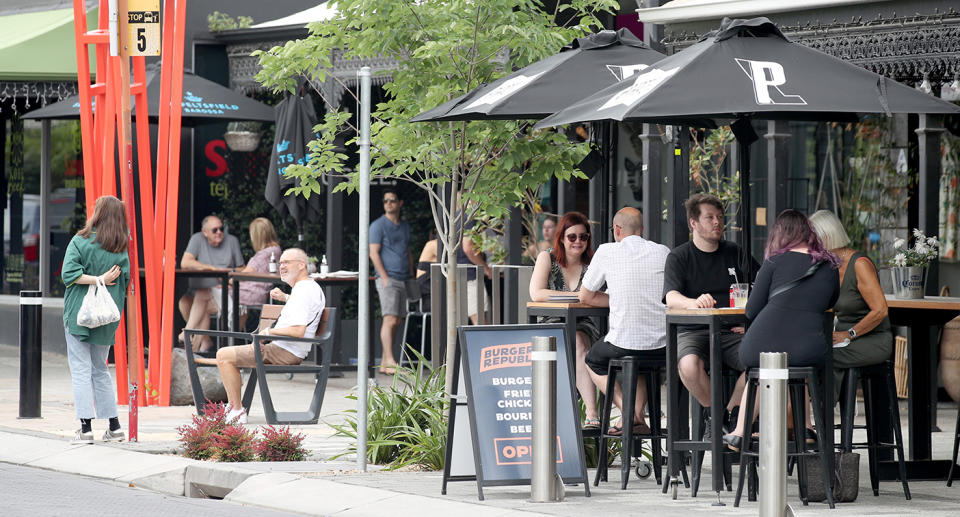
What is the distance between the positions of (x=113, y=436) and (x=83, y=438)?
21cm

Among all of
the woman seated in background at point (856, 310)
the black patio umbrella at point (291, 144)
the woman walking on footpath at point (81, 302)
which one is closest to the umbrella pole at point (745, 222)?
the woman seated in background at point (856, 310)

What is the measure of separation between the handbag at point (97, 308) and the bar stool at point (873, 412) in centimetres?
498

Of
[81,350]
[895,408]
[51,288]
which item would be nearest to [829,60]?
[895,408]

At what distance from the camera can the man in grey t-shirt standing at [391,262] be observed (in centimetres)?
1569

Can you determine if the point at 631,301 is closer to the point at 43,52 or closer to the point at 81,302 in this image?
the point at 81,302

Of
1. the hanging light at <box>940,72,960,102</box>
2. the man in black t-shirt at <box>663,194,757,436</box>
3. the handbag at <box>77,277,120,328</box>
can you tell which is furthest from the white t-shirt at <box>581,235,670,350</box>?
the hanging light at <box>940,72,960,102</box>

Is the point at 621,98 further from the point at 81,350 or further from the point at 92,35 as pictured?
the point at 92,35

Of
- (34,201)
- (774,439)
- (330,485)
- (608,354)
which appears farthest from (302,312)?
(34,201)

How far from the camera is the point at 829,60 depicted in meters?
8.30

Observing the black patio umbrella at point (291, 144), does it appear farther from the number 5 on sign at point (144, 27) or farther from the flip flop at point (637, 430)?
the flip flop at point (637, 430)

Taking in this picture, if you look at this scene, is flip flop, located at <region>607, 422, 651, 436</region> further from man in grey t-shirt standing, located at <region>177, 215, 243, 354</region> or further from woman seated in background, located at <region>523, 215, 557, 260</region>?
man in grey t-shirt standing, located at <region>177, 215, 243, 354</region>

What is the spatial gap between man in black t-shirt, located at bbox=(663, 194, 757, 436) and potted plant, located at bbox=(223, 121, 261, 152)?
9.10m

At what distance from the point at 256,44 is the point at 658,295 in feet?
30.0

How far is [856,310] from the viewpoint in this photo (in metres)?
8.88
